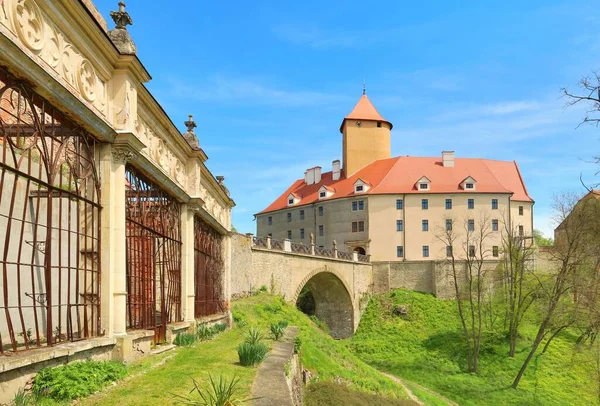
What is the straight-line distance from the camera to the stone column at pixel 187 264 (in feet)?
45.2

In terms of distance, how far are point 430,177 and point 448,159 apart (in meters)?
3.97

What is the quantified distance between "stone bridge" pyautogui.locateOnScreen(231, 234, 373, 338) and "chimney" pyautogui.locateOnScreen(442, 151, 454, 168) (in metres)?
14.1

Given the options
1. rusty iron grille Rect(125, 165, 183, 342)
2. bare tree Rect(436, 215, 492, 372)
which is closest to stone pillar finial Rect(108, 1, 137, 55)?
rusty iron grille Rect(125, 165, 183, 342)

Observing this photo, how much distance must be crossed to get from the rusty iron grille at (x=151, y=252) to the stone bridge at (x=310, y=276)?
13677 millimetres

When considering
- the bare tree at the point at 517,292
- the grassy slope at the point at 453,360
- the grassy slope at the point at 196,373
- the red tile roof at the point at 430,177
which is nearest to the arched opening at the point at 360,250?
the red tile roof at the point at 430,177

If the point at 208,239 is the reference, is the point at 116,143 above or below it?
above

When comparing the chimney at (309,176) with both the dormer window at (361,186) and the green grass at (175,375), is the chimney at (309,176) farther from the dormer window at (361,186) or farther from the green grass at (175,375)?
the green grass at (175,375)

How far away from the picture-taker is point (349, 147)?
57.6 m

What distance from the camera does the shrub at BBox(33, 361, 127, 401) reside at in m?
6.09

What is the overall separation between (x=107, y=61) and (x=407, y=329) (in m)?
38.7

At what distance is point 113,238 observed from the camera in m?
8.42

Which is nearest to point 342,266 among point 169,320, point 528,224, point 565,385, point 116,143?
point 565,385

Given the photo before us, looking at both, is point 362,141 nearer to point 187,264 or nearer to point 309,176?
point 309,176

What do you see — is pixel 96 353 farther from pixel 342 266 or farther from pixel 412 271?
pixel 412 271
